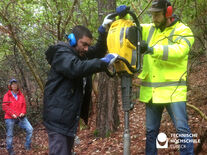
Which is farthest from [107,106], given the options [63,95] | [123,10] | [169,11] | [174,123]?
[123,10]

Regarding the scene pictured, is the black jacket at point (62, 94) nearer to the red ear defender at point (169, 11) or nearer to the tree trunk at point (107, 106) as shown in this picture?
the red ear defender at point (169, 11)

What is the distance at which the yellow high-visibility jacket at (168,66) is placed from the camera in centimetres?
267

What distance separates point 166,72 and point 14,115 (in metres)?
5.06

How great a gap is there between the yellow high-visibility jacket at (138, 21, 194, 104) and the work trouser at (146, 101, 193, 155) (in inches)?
4.4

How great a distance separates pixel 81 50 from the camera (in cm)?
278

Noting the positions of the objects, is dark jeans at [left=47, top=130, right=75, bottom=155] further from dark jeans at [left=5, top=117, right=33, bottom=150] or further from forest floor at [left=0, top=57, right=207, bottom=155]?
dark jeans at [left=5, top=117, right=33, bottom=150]

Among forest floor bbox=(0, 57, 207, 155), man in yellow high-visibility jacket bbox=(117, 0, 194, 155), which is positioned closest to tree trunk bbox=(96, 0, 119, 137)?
forest floor bbox=(0, 57, 207, 155)

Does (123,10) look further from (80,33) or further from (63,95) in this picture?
(63,95)

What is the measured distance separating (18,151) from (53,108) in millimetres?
5574

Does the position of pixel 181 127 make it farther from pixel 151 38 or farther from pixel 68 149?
pixel 68 149

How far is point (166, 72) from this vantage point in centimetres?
286

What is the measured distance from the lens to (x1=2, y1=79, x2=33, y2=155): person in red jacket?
6.59 meters

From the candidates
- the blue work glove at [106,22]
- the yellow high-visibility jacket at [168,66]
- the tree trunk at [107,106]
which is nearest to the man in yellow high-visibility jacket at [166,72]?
the yellow high-visibility jacket at [168,66]

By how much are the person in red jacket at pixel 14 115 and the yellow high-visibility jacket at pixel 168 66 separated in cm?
477
